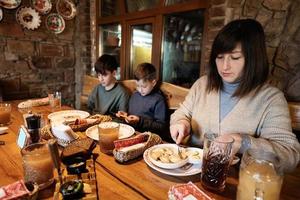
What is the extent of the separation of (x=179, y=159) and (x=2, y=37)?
298 centimetres

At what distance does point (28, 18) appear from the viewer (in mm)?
2883

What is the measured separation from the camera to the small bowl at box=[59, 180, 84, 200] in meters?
0.62

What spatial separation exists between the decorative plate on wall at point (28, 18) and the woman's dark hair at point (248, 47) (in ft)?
9.06

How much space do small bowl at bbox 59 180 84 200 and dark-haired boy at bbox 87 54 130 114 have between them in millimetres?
1263

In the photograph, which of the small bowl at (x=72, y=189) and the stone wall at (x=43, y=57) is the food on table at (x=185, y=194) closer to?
the small bowl at (x=72, y=189)

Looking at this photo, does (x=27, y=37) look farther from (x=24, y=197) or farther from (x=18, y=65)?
(x=24, y=197)

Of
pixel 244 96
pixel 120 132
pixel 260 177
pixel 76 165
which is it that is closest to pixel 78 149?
pixel 76 165

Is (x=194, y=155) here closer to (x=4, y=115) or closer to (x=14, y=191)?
(x=14, y=191)

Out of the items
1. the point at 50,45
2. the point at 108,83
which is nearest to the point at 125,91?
the point at 108,83

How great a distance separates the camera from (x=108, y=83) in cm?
201

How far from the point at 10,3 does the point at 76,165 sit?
2860 millimetres

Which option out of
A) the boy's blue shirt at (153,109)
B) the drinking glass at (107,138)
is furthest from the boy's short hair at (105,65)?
the drinking glass at (107,138)

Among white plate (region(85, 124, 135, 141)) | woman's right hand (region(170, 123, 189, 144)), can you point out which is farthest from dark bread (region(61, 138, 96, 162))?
woman's right hand (region(170, 123, 189, 144))

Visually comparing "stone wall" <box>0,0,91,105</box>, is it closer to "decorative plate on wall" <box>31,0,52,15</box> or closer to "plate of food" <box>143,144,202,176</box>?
"decorative plate on wall" <box>31,0,52,15</box>
